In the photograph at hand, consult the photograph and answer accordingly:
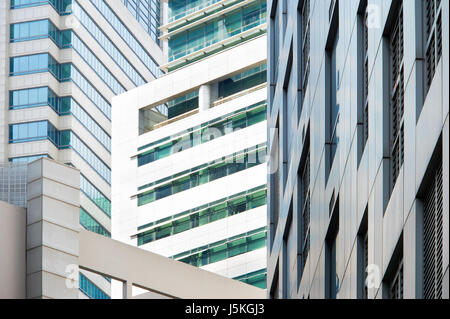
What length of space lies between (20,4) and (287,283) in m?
87.4

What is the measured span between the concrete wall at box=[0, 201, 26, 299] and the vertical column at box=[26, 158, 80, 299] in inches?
10.3

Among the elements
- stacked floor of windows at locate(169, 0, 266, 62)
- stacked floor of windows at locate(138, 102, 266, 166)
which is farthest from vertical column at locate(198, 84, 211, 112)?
stacked floor of windows at locate(169, 0, 266, 62)

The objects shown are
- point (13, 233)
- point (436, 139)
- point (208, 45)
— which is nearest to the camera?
point (436, 139)

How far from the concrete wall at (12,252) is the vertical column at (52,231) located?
262 millimetres

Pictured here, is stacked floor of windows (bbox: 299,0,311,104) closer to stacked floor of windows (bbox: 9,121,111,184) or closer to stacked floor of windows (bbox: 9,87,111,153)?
stacked floor of windows (bbox: 9,121,111,184)

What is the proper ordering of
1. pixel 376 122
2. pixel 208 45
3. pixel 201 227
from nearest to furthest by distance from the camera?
1. pixel 376 122
2. pixel 201 227
3. pixel 208 45

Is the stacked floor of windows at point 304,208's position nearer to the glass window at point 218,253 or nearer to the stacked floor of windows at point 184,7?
the glass window at point 218,253

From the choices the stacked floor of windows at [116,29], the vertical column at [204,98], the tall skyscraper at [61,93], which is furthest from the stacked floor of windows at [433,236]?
the stacked floor of windows at [116,29]

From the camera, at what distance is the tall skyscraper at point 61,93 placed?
363 ft

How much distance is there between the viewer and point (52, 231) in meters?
38.3

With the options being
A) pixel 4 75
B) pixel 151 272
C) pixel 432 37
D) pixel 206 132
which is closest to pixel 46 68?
pixel 4 75

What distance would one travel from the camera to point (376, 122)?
17172 millimetres

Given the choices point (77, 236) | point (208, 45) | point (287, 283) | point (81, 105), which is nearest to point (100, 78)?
point (81, 105)

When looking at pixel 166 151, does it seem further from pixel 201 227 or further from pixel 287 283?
pixel 287 283
